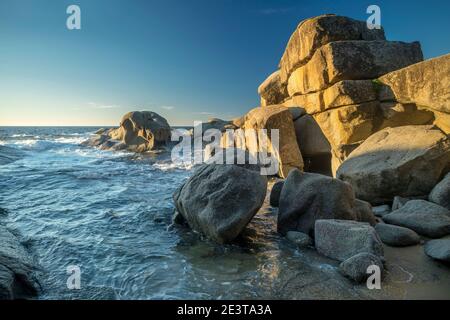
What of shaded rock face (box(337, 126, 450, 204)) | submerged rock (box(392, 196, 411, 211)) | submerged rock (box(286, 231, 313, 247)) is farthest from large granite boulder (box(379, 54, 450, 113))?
submerged rock (box(286, 231, 313, 247))

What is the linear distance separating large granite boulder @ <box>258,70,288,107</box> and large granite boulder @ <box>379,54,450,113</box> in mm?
10359

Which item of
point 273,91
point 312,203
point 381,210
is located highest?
point 273,91

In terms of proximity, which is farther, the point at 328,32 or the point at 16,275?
the point at 328,32

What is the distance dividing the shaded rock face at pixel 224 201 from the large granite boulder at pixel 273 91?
49.2ft

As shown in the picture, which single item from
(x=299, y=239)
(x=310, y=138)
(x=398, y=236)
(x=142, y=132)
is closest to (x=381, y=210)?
(x=398, y=236)

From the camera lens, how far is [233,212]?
658 cm

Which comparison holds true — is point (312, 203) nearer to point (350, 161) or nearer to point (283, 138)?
point (350, 161)

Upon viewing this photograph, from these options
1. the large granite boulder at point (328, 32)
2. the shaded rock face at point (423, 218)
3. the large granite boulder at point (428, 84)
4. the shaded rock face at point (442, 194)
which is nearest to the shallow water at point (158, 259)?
the shaded rock face at point (423, 218)

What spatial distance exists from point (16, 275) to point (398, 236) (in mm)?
7165

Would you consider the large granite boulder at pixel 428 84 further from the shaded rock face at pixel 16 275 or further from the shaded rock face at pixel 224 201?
the shaded rock face at pixel 16 275

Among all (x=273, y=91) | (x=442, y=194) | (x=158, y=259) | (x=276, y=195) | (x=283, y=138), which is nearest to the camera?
(x=158, y=259)

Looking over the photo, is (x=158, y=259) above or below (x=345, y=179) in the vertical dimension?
below

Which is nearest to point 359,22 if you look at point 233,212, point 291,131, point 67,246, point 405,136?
point 291,131

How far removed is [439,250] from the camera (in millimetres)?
5273
